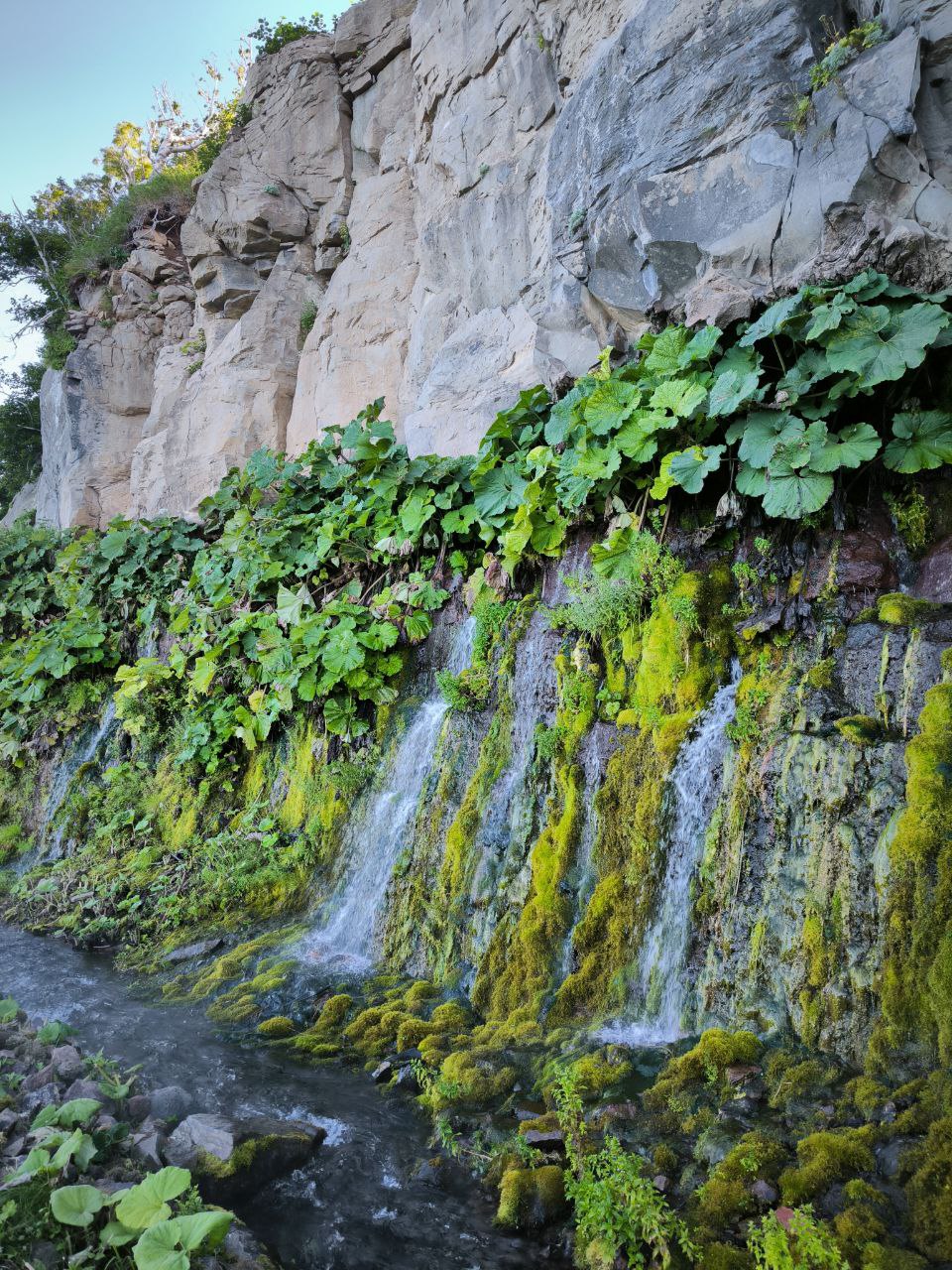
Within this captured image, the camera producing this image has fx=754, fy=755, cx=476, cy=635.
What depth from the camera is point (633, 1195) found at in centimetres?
265

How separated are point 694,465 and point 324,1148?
421 cm

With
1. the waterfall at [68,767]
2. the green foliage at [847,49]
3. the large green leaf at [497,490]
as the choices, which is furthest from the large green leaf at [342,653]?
the green foliage at [847,49]

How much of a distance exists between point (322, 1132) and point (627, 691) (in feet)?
9.75

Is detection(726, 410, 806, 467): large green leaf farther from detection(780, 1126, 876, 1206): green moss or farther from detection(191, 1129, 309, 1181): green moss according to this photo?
detection(191, 1129, 309, 1181): green moss

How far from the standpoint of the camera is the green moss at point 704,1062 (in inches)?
131

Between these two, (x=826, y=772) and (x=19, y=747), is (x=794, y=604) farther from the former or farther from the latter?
(x=19, y=747)

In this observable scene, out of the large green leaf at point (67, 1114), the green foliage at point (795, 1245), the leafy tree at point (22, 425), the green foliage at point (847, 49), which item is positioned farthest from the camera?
the leafy tree at point (22, 425)

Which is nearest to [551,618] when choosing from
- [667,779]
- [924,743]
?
[667,779]

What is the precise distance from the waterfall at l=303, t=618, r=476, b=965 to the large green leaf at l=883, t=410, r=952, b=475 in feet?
11.3

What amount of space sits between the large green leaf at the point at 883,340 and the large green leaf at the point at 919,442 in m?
0.30

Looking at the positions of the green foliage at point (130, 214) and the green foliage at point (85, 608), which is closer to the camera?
the green foliage at point (85, 608)

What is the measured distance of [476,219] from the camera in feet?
30.6

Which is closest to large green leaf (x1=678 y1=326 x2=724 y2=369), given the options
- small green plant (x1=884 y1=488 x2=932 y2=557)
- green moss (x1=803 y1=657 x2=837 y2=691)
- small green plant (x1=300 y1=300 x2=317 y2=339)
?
small green plant (x1=884 y1=488 x2=932 y2=557)

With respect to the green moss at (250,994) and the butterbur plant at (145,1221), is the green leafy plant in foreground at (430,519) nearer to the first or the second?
the green moss at (250,994)
